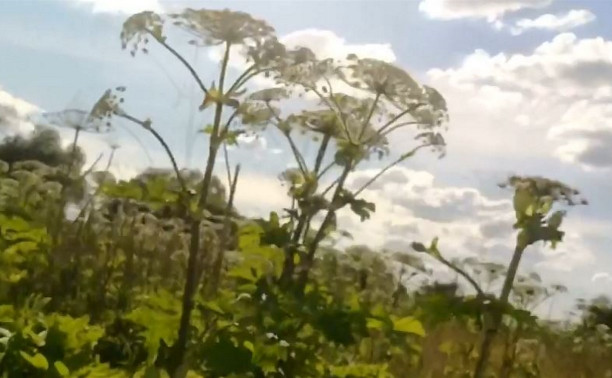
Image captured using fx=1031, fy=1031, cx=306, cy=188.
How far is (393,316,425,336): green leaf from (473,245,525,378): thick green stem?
1.14 ft

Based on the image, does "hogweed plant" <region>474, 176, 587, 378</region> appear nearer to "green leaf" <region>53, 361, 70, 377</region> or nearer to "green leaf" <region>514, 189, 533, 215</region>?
"green leaf" <region>514, 189, 533, 215</region>

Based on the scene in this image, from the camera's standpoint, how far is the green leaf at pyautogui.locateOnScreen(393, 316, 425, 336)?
113 inches

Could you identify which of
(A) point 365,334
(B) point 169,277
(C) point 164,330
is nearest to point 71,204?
(B) point 169,277

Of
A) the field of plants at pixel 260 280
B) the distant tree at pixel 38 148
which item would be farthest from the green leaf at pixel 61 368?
the distant tree at pixel 38 148

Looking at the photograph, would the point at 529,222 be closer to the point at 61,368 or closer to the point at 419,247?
the point at 419,247

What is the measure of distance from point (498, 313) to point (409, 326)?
42 centimetres

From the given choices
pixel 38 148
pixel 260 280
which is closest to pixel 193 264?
pixel 260 280

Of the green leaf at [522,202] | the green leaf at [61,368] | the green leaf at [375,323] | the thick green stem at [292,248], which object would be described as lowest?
the green leaf at [61,368]

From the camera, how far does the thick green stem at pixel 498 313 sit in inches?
95.7

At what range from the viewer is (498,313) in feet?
8.26

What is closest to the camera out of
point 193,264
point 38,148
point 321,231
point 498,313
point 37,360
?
point 37,360

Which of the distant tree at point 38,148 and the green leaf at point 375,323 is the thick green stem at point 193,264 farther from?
the distant tree at point 38,148

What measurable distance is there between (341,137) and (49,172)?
3.57 m

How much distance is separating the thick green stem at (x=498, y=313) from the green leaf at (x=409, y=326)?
347 millimetres
